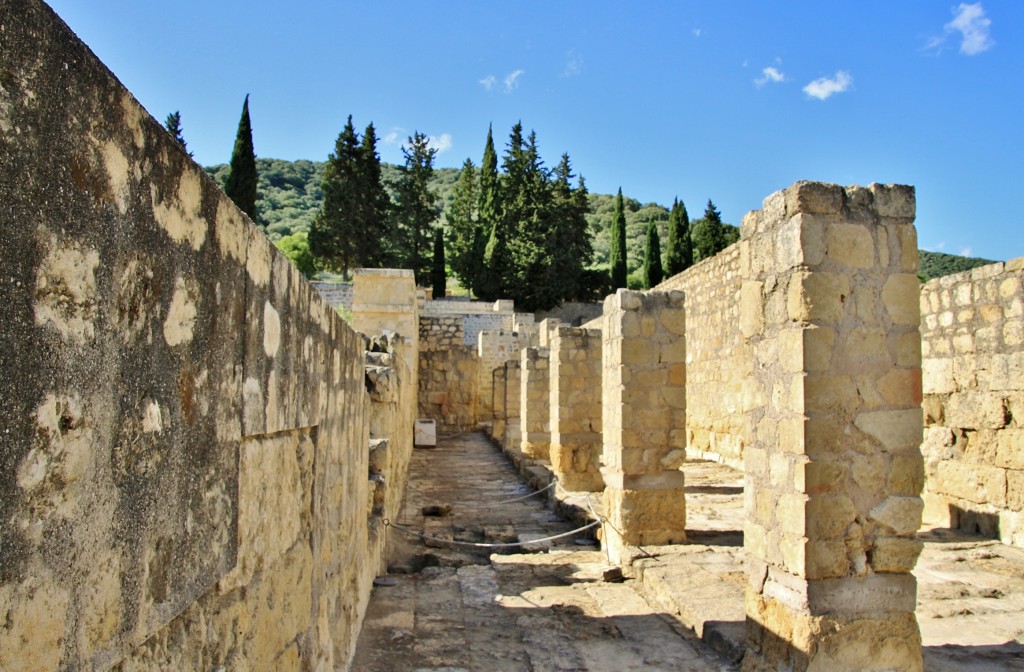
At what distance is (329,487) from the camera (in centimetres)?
320

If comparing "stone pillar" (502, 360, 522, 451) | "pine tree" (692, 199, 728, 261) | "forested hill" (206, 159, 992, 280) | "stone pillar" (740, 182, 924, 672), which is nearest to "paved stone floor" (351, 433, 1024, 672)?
"stone pillar" (740, 182, 924, 672)

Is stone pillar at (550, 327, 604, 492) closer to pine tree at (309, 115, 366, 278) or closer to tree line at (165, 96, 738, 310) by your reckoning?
tree line at (165, 96, 738, 310)

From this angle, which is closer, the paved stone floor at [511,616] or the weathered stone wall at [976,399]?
the paved stone floor at [511,616]

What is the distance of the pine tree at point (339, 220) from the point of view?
1698 inches

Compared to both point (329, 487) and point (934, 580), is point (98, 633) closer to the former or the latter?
point (329, 487)

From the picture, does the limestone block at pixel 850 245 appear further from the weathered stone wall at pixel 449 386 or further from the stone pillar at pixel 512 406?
the weathered stone wall at pixel 449 386

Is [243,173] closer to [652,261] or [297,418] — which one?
[652,261]

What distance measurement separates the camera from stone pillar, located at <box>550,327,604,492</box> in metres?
10.5

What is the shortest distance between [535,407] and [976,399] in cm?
706

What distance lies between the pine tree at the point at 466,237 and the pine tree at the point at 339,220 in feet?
20.7

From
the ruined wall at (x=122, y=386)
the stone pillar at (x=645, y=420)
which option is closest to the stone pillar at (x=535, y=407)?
the stone pillar at (x=645, y=420)

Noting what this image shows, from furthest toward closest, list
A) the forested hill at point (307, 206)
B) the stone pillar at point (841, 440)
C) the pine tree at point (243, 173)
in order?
the forested hill at point (307, 206) < the pine tree at point (243, 173) < the stone pillar at point (841, 440)

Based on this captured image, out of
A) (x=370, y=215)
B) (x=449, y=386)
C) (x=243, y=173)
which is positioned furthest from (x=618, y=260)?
(x=449, y=386)

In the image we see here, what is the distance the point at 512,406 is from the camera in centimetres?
1681
